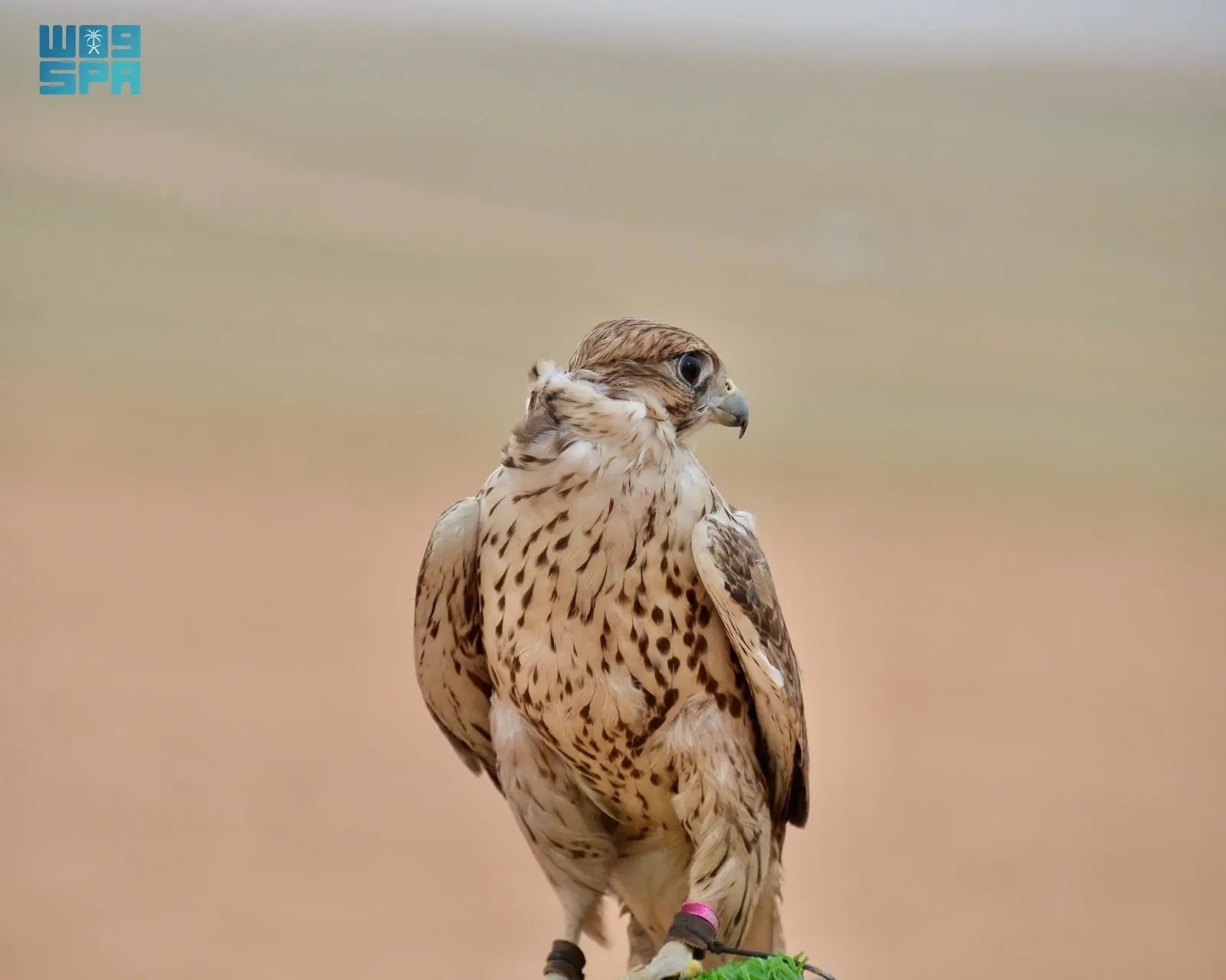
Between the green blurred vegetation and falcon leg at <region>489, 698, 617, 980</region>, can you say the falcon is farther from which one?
the green blurred vegetation

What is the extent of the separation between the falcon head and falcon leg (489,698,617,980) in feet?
1.75

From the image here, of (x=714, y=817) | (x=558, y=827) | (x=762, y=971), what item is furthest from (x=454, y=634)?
(x=762, y=971)

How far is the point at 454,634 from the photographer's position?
2.08 metres

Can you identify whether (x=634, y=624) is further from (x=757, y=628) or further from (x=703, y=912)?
(x=703, y=912)

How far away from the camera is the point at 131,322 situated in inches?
118

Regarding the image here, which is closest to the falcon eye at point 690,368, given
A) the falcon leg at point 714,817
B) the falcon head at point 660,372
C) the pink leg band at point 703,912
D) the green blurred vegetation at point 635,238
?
the falcon head at point 660,372

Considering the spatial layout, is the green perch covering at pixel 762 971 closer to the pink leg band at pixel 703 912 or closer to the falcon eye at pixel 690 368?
the pink leg band at pixel 703 912

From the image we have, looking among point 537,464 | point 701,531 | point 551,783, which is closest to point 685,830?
point 551,783

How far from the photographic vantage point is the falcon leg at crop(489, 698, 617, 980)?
6.70 feet

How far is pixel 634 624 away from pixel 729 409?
0.36 meters

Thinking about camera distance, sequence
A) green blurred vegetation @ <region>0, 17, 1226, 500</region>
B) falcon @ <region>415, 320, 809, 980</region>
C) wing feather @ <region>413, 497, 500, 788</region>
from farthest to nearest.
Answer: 1. green blurred vegetation @ <region>0, 17, 1226, 500</region>
2. wing feather @ <region>413, 497, 500, 788</region>
3. falcon @ <region>415, 320, 809, 980</region>

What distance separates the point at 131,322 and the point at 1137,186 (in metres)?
2.45

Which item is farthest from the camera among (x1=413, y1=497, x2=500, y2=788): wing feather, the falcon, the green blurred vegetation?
the green blurred vegetation

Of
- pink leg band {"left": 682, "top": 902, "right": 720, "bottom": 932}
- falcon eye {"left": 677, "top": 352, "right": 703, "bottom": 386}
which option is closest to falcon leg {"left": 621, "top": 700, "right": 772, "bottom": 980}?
pink leg band {"left": 682, "top": 902, "right": 720, "bottom": 932}
